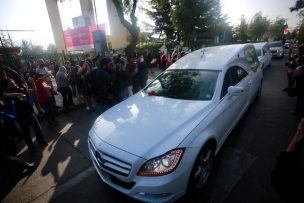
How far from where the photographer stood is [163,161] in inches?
85.9

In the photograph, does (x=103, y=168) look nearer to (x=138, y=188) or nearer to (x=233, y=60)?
(x=138, y=188)

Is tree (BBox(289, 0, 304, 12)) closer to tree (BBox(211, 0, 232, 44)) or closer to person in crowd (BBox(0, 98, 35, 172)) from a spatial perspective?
tree (BBox(211, 0, 232, 44))

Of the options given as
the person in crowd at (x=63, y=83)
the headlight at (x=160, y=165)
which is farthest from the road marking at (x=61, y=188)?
the person in crowd at (x=63, y=83)

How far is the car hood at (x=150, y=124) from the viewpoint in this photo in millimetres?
2279

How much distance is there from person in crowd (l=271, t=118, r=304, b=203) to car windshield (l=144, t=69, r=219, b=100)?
1762 mm

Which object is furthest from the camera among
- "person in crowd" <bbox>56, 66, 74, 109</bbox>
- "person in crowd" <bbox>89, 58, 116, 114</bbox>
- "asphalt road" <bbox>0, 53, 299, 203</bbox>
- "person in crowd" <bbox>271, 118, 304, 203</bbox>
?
"person in crowd" <bbox>56, 66, 74, 109</bbox>

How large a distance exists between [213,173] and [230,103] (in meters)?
1.23

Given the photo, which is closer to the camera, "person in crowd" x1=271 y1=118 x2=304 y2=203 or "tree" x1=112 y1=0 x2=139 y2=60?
"person in crowd" x1=271 y1=118 x2=304 y2=203

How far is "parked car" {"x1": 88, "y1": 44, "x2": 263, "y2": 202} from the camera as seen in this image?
2182mm

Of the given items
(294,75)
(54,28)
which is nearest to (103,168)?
(294,75)

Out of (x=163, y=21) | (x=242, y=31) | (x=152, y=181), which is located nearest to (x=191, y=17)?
(x=163, y=21)

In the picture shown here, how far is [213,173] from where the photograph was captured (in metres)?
3.09

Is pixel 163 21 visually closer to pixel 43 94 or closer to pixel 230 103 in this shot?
pixel 43 94

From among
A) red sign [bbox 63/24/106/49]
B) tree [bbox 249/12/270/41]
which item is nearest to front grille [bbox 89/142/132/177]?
red sign [bbox 63/24/106/49]
